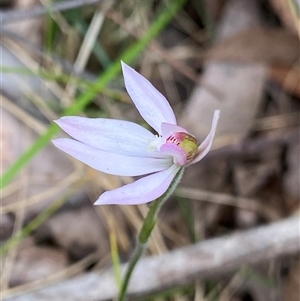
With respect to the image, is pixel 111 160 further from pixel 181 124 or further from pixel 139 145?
pixel 181 124

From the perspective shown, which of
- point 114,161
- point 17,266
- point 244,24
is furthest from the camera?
point 244,24

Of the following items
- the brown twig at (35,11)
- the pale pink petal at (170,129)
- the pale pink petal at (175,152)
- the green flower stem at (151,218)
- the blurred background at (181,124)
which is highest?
the brown twig at (35,11)

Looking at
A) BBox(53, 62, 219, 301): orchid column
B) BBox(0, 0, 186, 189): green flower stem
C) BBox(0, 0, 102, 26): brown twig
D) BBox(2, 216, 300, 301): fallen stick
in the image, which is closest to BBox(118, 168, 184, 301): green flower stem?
BBox(53, 62, 219, 301): orchid column

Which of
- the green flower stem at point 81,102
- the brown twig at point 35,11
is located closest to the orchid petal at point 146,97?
the green flower stem at point 81,102

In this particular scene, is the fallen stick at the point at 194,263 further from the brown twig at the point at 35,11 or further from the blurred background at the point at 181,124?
the brown twig at the point at 35,11

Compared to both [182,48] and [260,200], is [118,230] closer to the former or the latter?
[260,200]

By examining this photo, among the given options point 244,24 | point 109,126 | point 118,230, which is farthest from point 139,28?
point 109,126

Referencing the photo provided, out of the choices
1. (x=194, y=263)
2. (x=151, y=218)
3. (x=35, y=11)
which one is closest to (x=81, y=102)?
(x=35, y=11)

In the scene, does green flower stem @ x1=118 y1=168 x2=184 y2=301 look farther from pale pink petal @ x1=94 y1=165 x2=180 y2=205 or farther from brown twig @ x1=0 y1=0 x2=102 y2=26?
brown twig @ x1=0 y1=0 x2=102 y2=26
